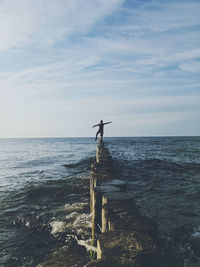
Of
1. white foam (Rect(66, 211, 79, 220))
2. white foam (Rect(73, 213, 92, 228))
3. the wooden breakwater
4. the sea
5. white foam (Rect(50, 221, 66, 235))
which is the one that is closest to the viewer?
the wooden breakwater

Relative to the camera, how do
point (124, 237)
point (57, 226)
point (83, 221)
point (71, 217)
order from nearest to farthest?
point (124, 237)
point (57, 226)
point (83, 221)
point (71, 217)

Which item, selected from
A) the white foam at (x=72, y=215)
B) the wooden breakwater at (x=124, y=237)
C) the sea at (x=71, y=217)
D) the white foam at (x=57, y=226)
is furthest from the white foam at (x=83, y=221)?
the wooden breakwater at (x=124, y=237)

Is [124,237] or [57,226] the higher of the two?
[124,237]

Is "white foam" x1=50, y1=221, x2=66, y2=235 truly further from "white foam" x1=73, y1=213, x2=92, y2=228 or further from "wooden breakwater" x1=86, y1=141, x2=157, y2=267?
"wooden breakwater" x1=86, y1=141, x2=157, y2=267

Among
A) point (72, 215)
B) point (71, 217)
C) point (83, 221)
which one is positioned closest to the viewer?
point (83, 221)

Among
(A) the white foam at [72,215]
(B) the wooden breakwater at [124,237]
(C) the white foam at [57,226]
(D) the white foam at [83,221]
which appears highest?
(B) the wooden breakwater at [124,237]

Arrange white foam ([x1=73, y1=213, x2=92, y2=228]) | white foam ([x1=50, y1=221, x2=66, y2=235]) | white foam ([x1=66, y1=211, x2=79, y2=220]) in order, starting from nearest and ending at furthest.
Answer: white foam ([x1=50, y1=221, x2=66, y2=235])
white foam ([x1=73, y1=213, x2=92, y2=228])
white foam ([x1=66, y1=211, x2=79, y2=220])

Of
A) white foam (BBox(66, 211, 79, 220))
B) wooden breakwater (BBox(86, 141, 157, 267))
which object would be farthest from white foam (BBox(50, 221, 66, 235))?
wooden breakwater (BBox(86, 141, 157, 267))

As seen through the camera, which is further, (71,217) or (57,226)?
(71,217)

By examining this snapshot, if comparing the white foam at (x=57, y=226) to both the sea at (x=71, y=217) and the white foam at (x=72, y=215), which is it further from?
the white foam at (x=72, y=215)

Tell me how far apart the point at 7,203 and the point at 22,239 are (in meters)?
3.46

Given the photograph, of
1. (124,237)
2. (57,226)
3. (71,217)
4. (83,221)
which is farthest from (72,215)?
(124,237)

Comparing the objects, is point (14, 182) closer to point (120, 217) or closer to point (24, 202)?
point (24, 202)

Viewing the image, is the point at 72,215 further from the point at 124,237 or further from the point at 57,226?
the point at 124,237
